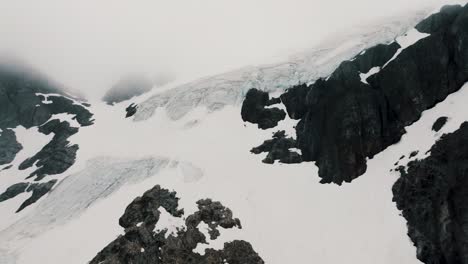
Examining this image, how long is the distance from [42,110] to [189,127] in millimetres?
51621

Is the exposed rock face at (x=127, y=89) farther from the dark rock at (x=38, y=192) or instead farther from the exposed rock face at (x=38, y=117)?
the dark rock at (x=38, y=192)

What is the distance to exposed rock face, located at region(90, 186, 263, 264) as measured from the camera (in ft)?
141

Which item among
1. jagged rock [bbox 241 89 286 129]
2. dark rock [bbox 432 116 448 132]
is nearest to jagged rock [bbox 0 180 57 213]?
jagged rock [bbox 241 89 286 129]

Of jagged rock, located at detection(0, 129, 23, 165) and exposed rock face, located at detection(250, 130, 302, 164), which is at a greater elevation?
exposed rock face, located at detection(250, 130, 302, 164)

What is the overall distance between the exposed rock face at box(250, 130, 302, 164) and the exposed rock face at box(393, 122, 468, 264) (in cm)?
1567

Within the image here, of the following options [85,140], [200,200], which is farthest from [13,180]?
[200,200]

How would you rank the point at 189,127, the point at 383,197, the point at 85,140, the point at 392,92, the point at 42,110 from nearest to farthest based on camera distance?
the point at 383,197, the point at 392,92, the point at 189,127, the point at 85,140, the point at 42,110

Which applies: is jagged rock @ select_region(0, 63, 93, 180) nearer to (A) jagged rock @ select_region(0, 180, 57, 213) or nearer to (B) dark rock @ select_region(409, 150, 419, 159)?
(A) jagged rock @ select_region(0, 180, 57, 213)

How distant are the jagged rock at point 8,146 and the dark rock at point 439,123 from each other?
82531mm

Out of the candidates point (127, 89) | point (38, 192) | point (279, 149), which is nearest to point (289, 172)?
point (279, 149)

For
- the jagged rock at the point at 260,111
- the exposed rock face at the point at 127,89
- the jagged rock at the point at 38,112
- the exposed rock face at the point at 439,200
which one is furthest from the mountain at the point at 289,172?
the exposed rock face at the point at 127,89

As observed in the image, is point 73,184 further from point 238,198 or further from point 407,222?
point 407,222

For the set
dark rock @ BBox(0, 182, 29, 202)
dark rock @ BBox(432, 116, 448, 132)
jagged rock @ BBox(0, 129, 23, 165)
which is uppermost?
dark rock @ BBox(432, 116, 448, 132)

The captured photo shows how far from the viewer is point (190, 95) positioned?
81812mm
